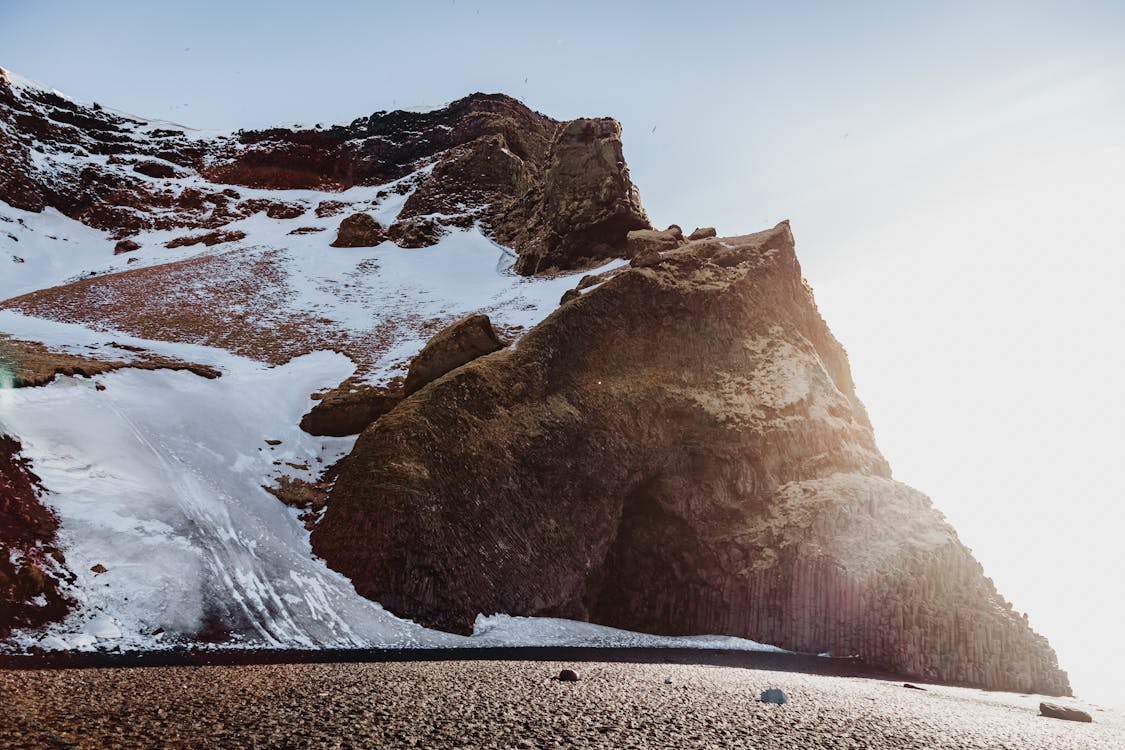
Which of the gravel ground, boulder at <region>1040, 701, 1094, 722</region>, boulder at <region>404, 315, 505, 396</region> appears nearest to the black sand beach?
the gravel ground

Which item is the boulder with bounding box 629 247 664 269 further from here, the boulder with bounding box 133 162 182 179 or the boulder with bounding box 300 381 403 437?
the boulder with bounding box 133 162 182 179

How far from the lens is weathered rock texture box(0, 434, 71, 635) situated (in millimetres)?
16062

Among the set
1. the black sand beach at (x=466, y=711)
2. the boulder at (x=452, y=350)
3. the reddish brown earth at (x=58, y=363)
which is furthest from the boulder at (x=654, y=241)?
the black sand beach at (x=466, y=711)

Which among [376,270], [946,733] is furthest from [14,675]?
[376,270]

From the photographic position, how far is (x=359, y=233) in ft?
214

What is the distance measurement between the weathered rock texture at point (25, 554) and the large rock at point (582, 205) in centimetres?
4378

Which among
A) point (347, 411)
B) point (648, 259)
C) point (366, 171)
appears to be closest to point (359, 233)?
point (648, 259)

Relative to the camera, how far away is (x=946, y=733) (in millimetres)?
11984

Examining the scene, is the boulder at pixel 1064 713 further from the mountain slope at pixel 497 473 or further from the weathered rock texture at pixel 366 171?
the weathered rock texture at pixel 366 171

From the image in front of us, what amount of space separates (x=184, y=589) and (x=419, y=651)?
24.5 feet

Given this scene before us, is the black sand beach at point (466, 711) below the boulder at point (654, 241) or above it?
below

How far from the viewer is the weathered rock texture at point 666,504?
2661 cm

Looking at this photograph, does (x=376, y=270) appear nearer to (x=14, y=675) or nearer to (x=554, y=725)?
(x=14, y=675)

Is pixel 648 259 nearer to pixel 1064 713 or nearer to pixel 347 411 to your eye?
pixel 347 411
